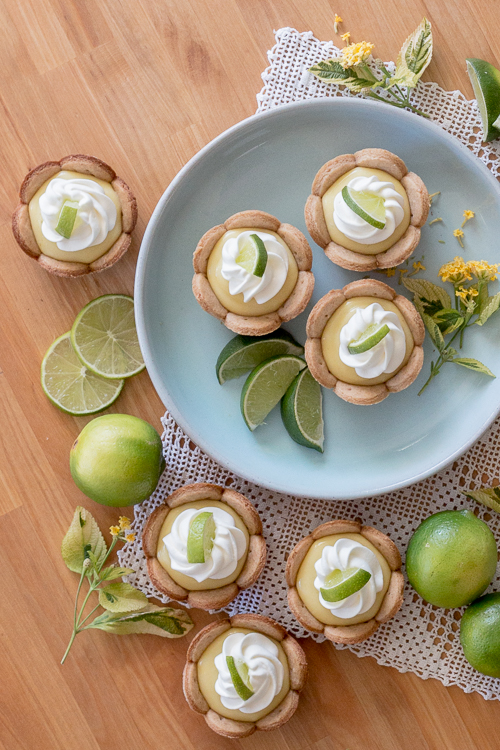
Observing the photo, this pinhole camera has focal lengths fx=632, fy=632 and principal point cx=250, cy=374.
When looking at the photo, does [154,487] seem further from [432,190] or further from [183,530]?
[432,190]

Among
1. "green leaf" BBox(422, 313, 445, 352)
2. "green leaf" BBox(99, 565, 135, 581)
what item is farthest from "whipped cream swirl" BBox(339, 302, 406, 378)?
"green leaf" BBox(99, 565, 135, 581)

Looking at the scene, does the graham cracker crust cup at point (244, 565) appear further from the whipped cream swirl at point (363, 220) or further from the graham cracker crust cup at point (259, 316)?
the whipped cream swirl at point (363, 220)

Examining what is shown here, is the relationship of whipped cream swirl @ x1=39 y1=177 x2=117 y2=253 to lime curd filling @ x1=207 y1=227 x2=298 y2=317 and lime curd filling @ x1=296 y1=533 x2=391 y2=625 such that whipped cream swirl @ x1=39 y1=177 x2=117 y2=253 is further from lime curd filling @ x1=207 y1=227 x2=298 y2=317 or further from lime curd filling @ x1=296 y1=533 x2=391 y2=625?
lime curd filling @ x1=296 y1=533 x2=391 y2=625

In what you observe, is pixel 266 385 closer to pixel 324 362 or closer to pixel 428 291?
pixel 324 362

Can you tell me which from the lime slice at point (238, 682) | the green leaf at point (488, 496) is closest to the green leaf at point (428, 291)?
the green leaf at point (488, 496)

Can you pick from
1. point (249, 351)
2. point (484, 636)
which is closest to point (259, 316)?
point (249, 351)

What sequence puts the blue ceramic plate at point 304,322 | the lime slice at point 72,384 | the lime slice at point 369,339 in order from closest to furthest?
the lime slice at point 369,339
the blue ceramic plate at point 304,322
the lime slice at point 72,384

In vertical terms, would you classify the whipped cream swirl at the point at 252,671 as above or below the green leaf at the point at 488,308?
below
